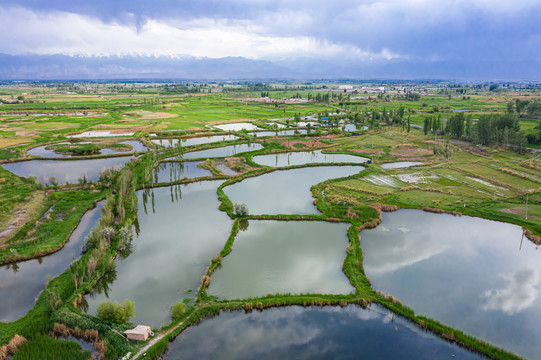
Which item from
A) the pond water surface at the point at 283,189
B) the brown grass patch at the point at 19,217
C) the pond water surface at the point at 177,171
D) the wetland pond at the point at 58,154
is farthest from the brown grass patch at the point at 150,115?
the pond water surface at the point at 283,189

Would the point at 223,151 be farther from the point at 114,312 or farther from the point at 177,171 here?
the point at 114,312

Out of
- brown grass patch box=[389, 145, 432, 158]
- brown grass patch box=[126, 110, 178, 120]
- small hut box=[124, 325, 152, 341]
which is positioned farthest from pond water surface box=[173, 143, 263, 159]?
brown grass patch box=[126, 110, 178, 120]

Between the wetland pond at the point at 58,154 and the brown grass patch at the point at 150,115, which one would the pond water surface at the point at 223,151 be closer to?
Result: the wetland pond at the point at 58,154

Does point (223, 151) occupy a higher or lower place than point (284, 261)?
higher

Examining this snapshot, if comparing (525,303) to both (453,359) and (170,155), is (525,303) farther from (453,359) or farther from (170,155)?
(170,155)

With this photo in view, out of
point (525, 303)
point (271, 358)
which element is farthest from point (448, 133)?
point (271, 358)

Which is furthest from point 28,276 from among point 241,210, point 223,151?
point 223,151
